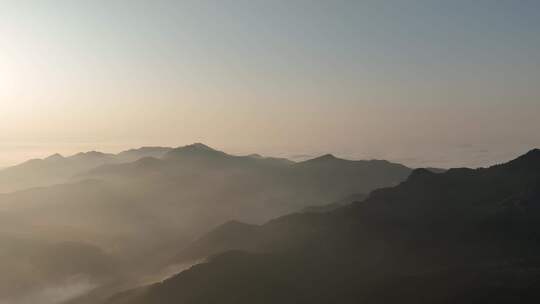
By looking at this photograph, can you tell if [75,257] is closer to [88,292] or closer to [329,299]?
[88,292]

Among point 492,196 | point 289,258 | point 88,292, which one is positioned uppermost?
point 492,196

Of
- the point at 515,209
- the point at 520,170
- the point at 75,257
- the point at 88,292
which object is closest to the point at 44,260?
the point at 75,257

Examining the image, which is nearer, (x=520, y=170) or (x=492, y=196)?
(x=492, y=196)

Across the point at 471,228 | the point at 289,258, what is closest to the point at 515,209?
the point at 471,228

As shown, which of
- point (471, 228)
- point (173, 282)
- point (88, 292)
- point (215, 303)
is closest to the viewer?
point (215, 303)

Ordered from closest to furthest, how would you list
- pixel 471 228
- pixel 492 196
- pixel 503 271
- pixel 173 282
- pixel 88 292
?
pixel 503 271
pixel 173 282
pixel 471 228
pixel 492 196
pixel 88 292

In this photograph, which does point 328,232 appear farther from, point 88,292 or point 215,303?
point 88,292

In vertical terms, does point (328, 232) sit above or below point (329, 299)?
above
